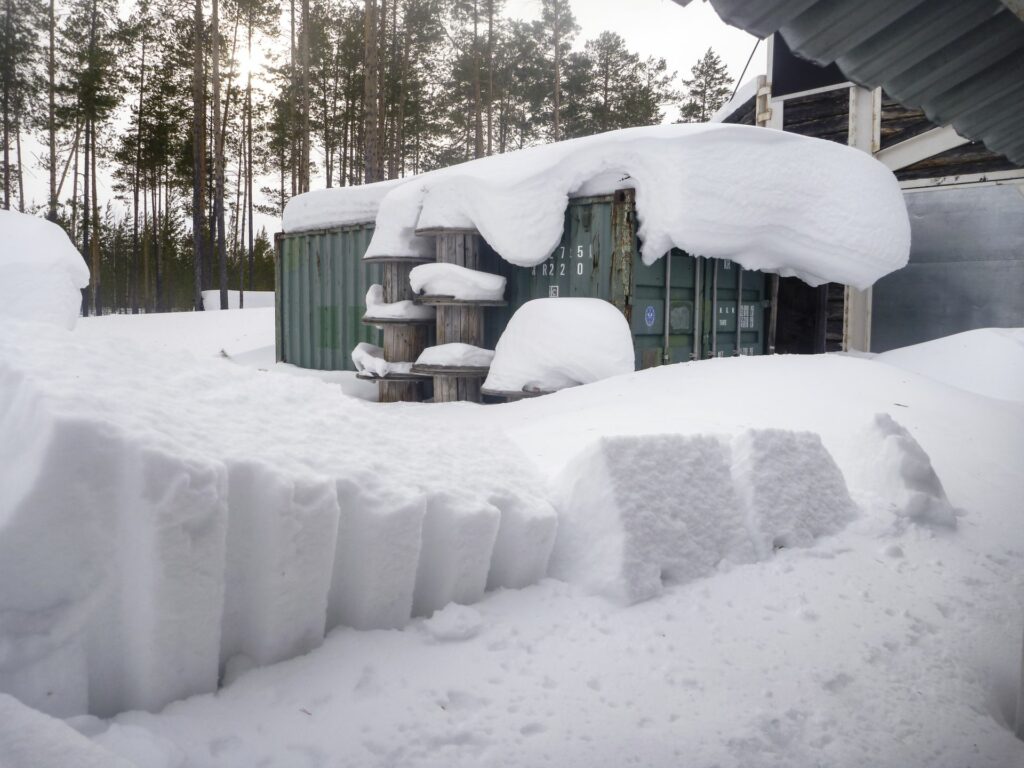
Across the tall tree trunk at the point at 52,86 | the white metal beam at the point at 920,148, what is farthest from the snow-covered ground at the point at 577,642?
the tall tree trunk at the point at 52,86

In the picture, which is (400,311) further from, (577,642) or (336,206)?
(577,642)

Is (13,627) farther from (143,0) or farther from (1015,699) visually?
(143,0)

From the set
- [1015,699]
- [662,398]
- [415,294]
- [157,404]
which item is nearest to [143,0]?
[415,294]

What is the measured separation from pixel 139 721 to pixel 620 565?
1486 mm

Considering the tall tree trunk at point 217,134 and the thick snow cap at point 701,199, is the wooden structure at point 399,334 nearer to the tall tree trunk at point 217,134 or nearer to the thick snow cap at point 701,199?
the thick snow cap at point 701,199

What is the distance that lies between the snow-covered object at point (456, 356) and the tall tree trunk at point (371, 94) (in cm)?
760

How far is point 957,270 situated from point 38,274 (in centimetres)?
1100

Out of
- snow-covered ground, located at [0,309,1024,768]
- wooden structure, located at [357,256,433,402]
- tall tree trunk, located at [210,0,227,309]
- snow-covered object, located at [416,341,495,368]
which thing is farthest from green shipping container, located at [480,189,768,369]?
tall tree trunk, located at [210,0,227,309]

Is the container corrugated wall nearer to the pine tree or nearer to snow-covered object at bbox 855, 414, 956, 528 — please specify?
snow-covered object at bbox 855, 414, 956, 528

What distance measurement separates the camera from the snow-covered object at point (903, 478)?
11.4 feet

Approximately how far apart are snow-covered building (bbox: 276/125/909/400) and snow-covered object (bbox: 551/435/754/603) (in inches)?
159

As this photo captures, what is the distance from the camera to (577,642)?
2283 mm

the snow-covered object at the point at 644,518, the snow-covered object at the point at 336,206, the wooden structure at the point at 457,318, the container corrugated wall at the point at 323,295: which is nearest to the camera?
the snow-covered object at the point at 644,518

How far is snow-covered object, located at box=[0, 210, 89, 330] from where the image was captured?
7.56 metres
